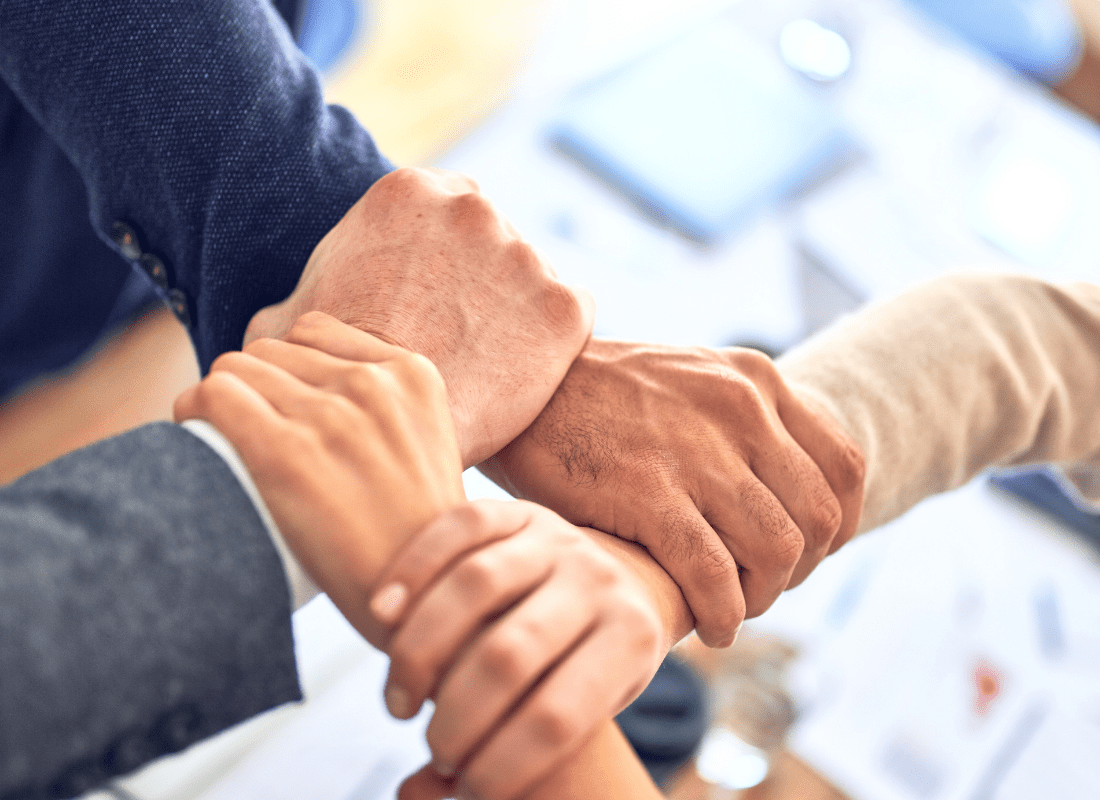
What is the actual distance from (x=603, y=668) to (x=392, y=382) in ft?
0.55

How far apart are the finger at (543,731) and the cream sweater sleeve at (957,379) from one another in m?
0.33

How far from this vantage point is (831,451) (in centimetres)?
55

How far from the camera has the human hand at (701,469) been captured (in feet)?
1.65

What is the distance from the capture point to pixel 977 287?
2.23 ft

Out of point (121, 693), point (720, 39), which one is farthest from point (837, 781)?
point (720, 39)

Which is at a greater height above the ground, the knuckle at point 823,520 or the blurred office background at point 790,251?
the knuckle at point 823,520

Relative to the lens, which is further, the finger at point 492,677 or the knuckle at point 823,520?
the knuckle at point 823,520

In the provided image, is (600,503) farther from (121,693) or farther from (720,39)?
(720,39)

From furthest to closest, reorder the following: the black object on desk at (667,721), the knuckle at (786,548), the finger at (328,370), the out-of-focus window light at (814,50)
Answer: the out-of-focus window light at (814,50)
the black object on desk at (667,721)
the knuckle at (786,548)
the finger at (328,370)

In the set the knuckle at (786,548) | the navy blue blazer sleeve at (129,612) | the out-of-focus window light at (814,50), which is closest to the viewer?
the navy blue blazer sleeve at (129,612)

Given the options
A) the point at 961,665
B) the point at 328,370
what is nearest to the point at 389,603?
the point at 328,370

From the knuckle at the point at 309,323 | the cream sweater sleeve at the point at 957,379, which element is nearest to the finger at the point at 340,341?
the knuckle at the point at 309,323

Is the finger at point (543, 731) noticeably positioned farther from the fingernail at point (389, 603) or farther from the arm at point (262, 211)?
the arm at point (262, 211)

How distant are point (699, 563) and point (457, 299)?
216 mm
